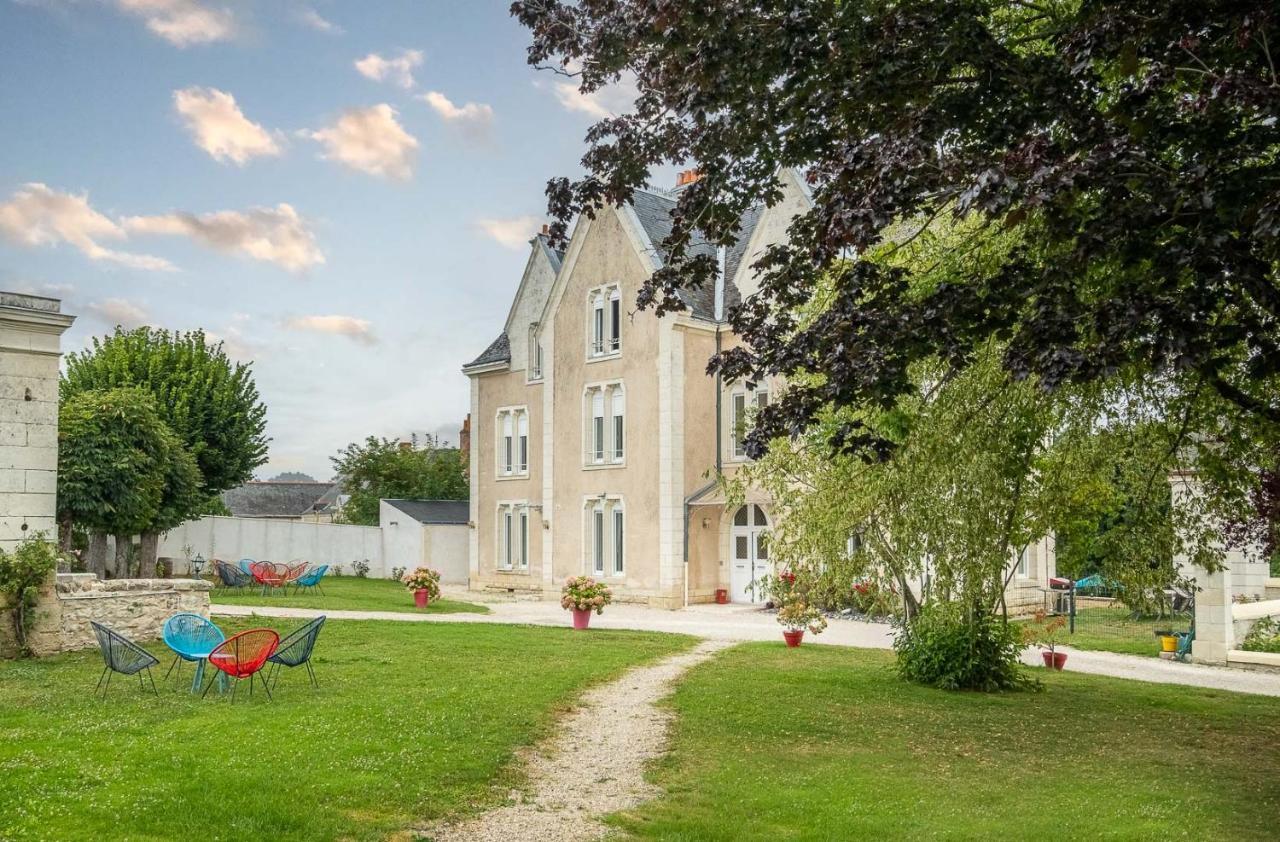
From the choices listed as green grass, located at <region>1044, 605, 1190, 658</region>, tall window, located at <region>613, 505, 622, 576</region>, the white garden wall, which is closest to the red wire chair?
green grass, located at <region>1044, 605, 1190, 658</region>

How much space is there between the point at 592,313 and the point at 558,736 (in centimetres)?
2133

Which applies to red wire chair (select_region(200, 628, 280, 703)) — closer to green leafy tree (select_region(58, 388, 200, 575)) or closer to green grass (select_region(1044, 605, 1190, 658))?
green grass (select_region(1044, 605, 1190, 658))

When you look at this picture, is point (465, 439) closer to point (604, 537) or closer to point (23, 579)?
point (604, 537)

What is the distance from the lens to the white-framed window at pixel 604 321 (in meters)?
30.2

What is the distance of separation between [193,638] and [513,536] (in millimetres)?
21698

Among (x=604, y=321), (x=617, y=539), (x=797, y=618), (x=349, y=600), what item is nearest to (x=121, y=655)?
(x=797, y=618)

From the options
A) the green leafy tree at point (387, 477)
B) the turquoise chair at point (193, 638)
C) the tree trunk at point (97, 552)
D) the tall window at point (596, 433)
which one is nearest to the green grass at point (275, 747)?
the turquoise chair at point (193, 638)

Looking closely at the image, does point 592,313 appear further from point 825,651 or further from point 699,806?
point 699,806

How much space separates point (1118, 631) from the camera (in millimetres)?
22094

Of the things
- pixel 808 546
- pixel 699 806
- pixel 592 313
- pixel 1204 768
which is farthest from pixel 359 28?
pixel 592 313

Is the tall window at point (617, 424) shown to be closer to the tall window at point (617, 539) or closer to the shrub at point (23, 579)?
the tall window at point (617, 539)

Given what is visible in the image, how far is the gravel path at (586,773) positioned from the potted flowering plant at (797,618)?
194 inches

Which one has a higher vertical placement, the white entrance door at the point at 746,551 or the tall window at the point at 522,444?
the tall window at the point at 522,444

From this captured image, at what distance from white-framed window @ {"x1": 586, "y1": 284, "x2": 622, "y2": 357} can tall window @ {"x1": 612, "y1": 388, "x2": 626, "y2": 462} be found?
128 cm
